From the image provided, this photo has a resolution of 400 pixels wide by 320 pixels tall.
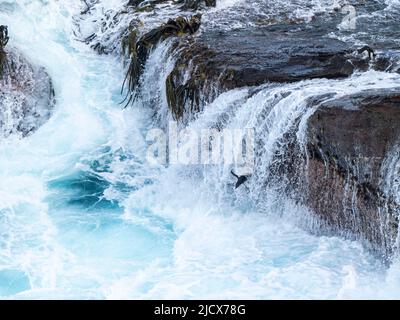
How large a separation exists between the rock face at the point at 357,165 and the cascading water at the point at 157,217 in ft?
0.69

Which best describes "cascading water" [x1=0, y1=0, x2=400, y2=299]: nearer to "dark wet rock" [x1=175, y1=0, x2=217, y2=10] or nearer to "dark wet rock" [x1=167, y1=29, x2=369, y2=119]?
"dark wet rock" [x1=167, y1=29, x2=369, y2=119]

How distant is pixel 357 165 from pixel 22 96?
5.22 metres

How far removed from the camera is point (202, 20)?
33.7 ft

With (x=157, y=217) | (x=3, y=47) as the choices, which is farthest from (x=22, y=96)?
(x=157, y=217)

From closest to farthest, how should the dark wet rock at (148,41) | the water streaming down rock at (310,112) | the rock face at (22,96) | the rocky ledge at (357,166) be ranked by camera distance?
the rocky ledge at (357,166)
the water streaming down rock at (310,112)
the rock face at (22,96)
the dark wet rock at (148,41)

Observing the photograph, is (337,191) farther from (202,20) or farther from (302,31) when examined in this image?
(202,20)

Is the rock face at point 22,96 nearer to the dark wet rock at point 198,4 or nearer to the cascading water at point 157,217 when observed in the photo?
the cascading water at point 157,217

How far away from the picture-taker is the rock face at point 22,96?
9031 mm

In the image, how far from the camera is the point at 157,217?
7.36 m

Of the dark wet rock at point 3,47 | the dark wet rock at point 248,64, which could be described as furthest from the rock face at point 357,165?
the dark wet rock at point 3,47

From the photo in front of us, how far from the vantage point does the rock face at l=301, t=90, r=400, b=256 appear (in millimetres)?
5898

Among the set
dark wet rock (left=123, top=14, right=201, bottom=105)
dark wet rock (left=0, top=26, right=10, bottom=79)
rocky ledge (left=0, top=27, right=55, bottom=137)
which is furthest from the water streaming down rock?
dark wet rock (left=0, top=26, right=10, bottom=79)

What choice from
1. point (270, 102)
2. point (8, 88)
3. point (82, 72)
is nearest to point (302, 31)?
point (270, 102)

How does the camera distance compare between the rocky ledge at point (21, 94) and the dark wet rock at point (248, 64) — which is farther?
the rocky ledge at point (21, 94)
